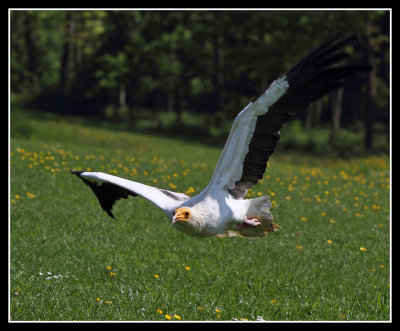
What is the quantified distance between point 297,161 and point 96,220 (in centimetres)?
1226

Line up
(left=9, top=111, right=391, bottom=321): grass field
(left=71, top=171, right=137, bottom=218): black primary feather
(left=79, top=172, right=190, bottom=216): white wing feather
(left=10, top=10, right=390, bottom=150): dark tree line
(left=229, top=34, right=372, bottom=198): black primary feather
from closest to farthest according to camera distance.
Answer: (left=229, top=34, right=372, bottom=198): black primary feather → (left=79, top=172, right=190, bottom=216): white wing feather → (left=9, top=111, right=391, bottom=321): grass field → (left=71, top=171, right=137, bottom=218): black primary feather → (left=10, top=10, right=390, bottom=150): dark tree line

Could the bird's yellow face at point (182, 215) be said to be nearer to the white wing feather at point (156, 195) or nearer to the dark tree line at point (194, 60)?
the white wing feather at point (156, 195)

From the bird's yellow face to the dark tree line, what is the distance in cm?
1786

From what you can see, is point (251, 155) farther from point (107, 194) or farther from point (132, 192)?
point (107, 194)

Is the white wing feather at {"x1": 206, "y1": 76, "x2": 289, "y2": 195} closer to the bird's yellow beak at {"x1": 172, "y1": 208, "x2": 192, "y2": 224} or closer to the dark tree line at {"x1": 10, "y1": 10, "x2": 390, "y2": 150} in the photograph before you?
the bird's yellow beak at {"x1": 172, "y1": 208, "x2": 192, "y2": 224}

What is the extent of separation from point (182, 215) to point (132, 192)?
0.97m

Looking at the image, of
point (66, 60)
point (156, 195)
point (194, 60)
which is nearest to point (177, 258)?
point (156, 195)

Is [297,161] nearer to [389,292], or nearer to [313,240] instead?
[313,240]

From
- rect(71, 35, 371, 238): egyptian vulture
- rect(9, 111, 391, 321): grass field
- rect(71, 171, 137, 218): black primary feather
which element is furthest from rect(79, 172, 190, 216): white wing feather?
rect(9, 111, 391, 321): grass field

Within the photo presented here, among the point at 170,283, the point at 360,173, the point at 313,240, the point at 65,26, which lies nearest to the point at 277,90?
the point at 170,283

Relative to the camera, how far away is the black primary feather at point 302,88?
3.87m

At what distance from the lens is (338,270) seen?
271 inches

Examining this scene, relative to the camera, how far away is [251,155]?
14.9 feet

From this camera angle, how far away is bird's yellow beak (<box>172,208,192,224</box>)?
13.9ft
